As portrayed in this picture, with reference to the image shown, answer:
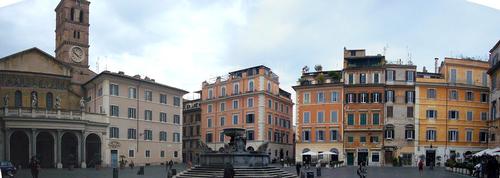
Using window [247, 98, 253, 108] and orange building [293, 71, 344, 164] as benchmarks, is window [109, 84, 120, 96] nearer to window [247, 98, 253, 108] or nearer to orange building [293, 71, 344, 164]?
window [247, 98, 253, 108]

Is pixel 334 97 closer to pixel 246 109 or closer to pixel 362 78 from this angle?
pixel 362 78

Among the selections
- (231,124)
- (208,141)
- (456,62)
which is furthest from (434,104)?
(208,141)

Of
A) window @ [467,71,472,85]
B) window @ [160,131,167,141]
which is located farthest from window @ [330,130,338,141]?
window @ [160,131,167,141]

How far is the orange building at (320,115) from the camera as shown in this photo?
4516cm

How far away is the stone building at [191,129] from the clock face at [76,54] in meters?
15.1

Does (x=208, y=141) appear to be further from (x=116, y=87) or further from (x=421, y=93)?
(x=421, y=93)

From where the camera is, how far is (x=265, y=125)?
48594mm

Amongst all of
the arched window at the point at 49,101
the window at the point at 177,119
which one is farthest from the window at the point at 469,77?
the arched window at the point at 49,101

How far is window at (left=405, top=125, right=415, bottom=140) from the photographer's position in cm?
4388

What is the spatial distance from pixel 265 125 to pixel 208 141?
22.9ft

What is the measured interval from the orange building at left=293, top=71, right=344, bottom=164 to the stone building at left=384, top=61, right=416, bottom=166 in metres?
4.26

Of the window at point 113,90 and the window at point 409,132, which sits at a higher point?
the window at point 113,90

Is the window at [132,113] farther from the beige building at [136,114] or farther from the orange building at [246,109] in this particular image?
the orange building at [246,109]

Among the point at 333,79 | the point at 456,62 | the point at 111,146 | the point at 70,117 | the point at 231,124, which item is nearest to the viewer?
the point at 70,117
